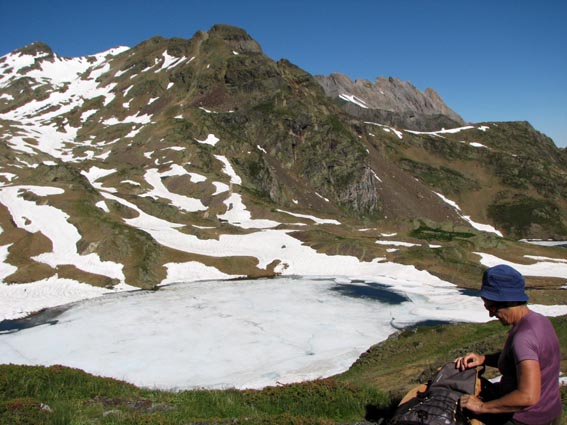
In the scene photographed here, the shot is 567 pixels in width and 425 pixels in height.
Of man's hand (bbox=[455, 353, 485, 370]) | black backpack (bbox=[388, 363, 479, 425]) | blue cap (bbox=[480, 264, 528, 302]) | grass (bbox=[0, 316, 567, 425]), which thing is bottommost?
grass (bbox=[0, 316, 567, 425])

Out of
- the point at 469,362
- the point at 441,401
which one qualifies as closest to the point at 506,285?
the point at 469,362

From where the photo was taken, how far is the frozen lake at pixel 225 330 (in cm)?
3678

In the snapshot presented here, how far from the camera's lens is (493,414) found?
6953mm

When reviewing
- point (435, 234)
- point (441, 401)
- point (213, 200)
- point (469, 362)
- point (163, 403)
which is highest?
point (213, 200)

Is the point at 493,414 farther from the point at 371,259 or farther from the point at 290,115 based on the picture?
the point at 290,115

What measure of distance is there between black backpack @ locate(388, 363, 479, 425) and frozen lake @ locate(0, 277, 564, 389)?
2672 centimetres

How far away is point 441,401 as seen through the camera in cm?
720

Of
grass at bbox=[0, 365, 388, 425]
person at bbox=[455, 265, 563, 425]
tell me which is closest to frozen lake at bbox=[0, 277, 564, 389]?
grass at bbox=[0, 365, 388, 425]

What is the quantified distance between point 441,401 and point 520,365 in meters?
1.36

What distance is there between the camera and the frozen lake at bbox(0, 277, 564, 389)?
3678cm

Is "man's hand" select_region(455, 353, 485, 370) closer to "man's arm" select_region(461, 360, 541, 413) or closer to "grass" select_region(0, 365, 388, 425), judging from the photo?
"man's arm" select_region(461, 360, 541, 413)

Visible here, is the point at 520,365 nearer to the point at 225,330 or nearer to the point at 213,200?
the point at 225,330

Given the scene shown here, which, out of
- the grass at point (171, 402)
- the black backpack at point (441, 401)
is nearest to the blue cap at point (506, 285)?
the black backpack at point (441, 401)

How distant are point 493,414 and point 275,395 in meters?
9.51
